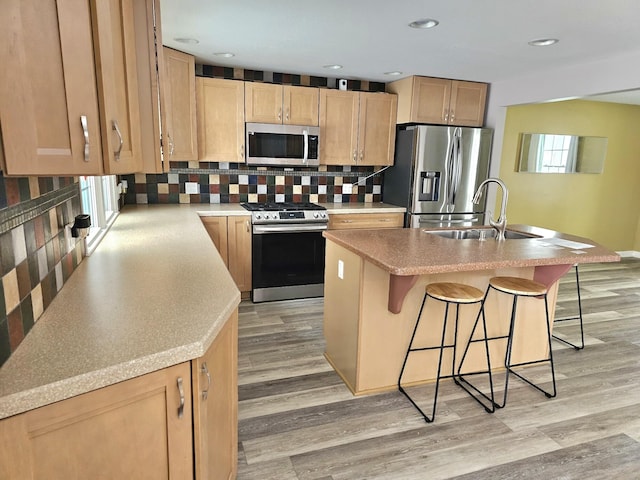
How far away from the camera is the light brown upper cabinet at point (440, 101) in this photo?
14.3ft

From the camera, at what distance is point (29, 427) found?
0.95 metres

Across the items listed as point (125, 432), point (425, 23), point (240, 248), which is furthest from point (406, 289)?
point (240, 248)

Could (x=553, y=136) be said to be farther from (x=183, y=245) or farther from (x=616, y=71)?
(x=183, y=245)

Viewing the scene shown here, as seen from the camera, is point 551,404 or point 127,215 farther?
point 127,215

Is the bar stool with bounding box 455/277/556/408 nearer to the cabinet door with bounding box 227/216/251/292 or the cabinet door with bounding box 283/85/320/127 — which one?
the cabinet door with bounding box 227/216/251/292

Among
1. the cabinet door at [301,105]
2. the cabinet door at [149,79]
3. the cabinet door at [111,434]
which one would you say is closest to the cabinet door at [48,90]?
the cabinet door at [149,79]

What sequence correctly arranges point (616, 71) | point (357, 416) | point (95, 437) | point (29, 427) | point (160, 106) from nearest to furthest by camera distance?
point (29, 427)
point (95, 437)
point (160, 106)
point (357, 416)
point (616, 71)

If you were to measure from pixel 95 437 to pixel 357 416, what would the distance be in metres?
1.57

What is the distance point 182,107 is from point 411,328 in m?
2.82

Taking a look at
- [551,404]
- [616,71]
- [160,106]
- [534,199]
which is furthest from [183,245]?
[534,199]

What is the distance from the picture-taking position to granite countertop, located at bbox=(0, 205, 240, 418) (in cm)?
100

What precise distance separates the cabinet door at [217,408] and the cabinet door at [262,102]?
9.63ft

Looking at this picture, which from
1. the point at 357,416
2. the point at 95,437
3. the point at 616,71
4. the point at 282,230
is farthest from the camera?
the point at 282,230

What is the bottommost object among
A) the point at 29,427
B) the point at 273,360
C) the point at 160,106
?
the point at 273,360
